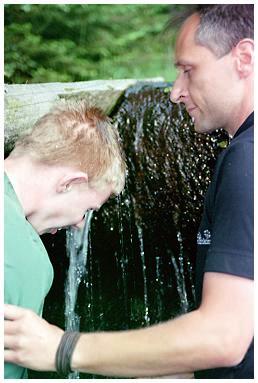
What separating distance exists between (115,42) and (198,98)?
4.62 meters

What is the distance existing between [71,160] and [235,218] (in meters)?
0.54

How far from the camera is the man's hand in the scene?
1582 mm

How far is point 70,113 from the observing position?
1.93 metres

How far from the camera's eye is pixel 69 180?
1859 millimetres

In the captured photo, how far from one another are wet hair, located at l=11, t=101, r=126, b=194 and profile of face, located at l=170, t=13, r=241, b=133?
0.27 m

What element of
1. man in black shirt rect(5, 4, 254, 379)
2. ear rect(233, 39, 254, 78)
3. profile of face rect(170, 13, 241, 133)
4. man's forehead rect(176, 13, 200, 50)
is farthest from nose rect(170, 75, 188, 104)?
man in black shirt rect(5, 4, 254, 379)

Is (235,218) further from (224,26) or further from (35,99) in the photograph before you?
(35,99)

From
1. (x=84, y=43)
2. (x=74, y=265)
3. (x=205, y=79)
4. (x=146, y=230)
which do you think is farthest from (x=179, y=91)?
(x=84, y=43)

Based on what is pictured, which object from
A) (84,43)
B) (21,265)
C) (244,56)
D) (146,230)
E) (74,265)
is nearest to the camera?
(21,265)

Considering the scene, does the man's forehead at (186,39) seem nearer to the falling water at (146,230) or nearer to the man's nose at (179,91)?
the man's nose at (179,91)

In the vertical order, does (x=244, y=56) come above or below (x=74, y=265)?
above

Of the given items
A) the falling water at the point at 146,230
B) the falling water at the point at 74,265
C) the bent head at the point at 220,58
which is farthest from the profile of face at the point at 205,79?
the falling water at the point at 74,265

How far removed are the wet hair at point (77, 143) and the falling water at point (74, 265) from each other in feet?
6.06

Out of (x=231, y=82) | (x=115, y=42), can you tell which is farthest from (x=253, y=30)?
(x=115, y=42)
